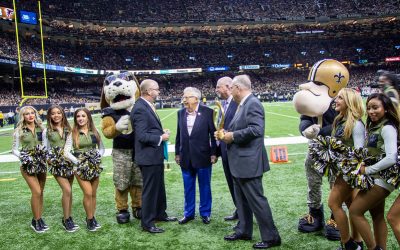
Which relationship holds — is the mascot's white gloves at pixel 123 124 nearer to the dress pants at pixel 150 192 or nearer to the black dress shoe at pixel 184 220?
the dress pants at pixel 150 192

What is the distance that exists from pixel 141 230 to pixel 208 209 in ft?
3.02

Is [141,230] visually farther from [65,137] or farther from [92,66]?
[92,66]

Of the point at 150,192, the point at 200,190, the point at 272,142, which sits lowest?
the point at 272,142

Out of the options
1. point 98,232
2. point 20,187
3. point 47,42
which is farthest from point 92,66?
point 98,232

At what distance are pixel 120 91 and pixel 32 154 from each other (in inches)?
52.7

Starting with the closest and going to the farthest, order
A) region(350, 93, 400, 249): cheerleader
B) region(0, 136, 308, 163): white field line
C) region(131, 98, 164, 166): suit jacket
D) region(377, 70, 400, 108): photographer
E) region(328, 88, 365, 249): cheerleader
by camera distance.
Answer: region(350, 93, 400, 249): cheerleader → region(328, 88, 365, 249): cheerleader → region(377, 70, 400, 108): photographer → region(131, 98, 164, 166): suit jacket → region(0, 136, 308, 163): white field line

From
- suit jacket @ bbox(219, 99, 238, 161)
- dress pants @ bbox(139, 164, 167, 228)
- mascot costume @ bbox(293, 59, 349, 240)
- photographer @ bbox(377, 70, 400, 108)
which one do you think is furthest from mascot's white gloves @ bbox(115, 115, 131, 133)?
photographer @ bbox(377, 70, 400, 108)

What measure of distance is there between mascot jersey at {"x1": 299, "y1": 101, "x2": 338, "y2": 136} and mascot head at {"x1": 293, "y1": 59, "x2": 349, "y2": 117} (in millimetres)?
60

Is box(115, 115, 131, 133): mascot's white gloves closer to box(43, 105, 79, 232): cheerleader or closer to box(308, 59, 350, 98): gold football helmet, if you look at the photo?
box(43, 105, 79, 232): cheerleader

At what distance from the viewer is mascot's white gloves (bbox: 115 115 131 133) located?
4535 millimetres

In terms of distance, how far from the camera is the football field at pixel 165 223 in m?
4.05

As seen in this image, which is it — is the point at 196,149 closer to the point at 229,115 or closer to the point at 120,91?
the point at 229,115

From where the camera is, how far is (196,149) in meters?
4.73

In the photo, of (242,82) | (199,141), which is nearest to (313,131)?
(242,82)
